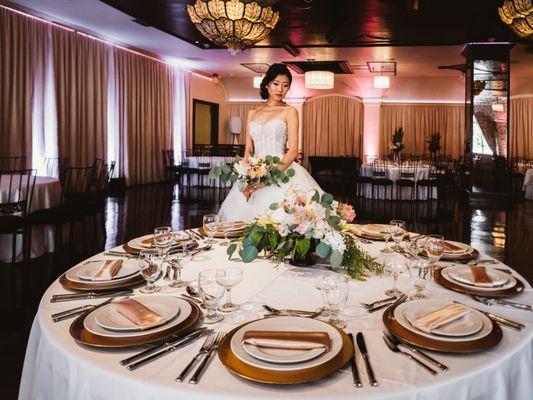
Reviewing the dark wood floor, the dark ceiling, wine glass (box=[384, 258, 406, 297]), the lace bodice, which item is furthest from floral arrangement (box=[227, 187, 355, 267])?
the dark ceiling

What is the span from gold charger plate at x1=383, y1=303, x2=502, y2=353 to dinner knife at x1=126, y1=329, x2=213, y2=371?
0.51m

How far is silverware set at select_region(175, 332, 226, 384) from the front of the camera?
962mm

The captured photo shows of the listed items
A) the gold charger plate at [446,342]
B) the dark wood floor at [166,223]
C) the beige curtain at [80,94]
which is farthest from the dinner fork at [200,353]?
the beige curtain at [80,94]

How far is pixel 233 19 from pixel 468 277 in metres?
3.63

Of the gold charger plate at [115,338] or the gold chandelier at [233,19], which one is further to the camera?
the gold chandelier at [233,19]

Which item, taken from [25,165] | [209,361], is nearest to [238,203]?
[209,361]

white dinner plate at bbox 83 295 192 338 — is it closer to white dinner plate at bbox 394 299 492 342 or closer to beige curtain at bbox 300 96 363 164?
white dinner plate at bbox 394 299 492 342

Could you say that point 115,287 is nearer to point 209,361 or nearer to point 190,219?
point 209,361

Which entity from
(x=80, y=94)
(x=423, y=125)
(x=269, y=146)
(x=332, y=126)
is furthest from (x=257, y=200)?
(x=423, y=125)

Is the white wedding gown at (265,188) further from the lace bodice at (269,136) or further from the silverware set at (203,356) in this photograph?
the silverware set at (203,356)

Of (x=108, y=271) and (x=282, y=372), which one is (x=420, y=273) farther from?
(x=108, y=271)

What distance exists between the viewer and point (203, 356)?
107cm

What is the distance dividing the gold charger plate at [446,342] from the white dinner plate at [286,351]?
175 millimetres

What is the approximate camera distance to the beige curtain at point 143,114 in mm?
11047
